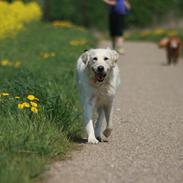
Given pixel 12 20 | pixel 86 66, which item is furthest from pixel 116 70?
pixel 12 20

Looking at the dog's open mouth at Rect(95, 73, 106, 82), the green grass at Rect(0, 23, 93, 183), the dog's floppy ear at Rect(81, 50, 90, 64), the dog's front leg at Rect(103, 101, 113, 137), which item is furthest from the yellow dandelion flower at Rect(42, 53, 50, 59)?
the dog's open mouth at Rect(95, 73, 106, 82)

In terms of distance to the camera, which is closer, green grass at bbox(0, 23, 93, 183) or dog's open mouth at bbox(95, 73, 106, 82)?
green grass at bbox(0, 23, 93, 183)

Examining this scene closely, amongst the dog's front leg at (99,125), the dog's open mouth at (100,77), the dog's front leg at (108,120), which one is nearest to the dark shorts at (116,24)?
the dog's front leg at (99,125)

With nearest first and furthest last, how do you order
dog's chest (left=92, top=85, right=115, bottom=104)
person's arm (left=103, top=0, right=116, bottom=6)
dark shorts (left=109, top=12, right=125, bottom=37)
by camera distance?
dog's chest (left=92, top=85, right=115, bottom=104)
person's arm (left=103, top=0, right=116, bottom=6)
dark shorts (left=109, top=12, right=125, bottom=37)

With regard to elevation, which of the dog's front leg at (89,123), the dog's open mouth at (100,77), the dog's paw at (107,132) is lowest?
the dog's paw at (107,132)

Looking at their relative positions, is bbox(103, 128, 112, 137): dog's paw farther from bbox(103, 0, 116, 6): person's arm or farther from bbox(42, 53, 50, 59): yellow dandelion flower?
bbox(103, 0, 116, 6): person's arm

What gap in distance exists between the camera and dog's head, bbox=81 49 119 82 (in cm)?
756

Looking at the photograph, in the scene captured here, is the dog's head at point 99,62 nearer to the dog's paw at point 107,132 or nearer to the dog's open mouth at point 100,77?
the dog's open mouth at point 100,77

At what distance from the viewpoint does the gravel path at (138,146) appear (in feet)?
20.0

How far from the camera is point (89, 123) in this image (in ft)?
25.3

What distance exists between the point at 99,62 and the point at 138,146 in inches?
38.4

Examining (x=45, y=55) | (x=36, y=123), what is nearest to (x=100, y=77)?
(x=36, y=123)

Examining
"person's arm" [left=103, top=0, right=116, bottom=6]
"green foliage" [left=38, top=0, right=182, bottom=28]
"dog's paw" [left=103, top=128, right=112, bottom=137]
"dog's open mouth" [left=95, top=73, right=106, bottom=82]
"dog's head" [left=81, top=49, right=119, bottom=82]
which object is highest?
"dog's head" [left=81, top=49, right=119, bottom=82]

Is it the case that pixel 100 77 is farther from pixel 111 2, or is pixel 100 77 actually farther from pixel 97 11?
pixel 97 11
